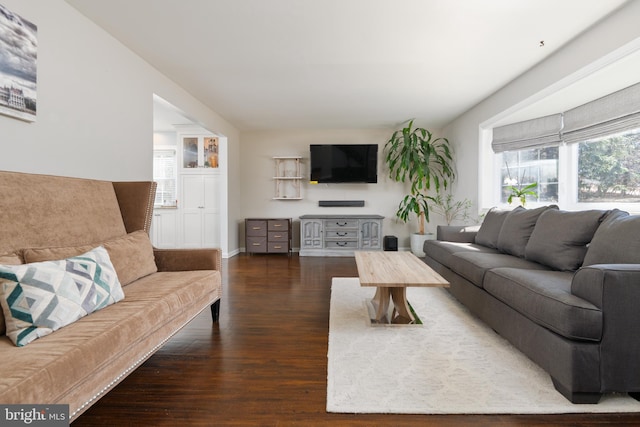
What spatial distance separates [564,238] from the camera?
233 centimetres

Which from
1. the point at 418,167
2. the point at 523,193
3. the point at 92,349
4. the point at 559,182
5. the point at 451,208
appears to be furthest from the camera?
the point at 451,208

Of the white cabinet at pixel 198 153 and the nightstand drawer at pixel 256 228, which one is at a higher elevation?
the white cabinet at pixel 198 153

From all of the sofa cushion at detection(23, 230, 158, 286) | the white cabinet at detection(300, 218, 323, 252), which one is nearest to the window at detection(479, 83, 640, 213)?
the white cabinet at detection(300, 218, 323, 252)

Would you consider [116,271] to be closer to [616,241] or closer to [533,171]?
[616,241]

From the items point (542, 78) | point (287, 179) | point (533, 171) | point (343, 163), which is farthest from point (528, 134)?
point (287, 179)

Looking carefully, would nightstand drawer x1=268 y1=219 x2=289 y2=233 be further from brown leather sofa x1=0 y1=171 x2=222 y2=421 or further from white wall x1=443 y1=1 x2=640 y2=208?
brown leather sofa x1=0 y1=171 x2=222 y2=421

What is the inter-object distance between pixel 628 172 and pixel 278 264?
14.2 ft

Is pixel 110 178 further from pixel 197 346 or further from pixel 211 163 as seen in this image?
pixel 211 163

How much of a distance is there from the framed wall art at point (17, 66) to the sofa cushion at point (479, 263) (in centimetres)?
332

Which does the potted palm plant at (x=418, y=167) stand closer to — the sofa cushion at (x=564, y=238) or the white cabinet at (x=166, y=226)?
the sofa cushion at (x=564, y=238)

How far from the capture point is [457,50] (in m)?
3.02

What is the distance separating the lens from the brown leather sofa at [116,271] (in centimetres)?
108

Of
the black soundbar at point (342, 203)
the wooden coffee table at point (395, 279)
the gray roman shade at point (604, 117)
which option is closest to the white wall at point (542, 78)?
the gray roman shade at point (604, 117)

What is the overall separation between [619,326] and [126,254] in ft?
9.02
